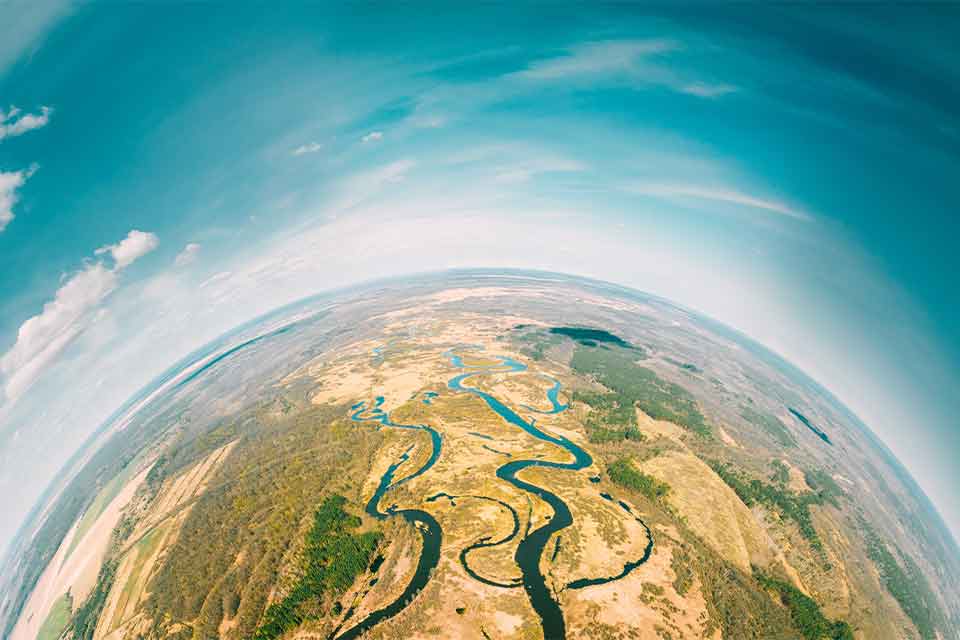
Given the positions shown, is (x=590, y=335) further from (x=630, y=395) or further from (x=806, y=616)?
(x=806, y=616)

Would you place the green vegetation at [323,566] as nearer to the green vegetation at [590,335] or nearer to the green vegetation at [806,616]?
the green vegetation at [806,616]

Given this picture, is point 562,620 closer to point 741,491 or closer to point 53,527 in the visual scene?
point 741,491

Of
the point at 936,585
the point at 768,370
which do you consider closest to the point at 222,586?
the point at 936,585

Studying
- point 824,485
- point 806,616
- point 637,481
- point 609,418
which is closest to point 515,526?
point 637,481

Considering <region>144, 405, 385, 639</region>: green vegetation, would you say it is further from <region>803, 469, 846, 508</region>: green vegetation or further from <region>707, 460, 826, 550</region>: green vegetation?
<region>803, 469, 846, 508</region>: green vegetation

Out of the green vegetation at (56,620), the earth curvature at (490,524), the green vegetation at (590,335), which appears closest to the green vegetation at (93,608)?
the earth curvature at (490,524)

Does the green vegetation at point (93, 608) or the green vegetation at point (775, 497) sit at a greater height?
the green vegetation at point (775, 497)

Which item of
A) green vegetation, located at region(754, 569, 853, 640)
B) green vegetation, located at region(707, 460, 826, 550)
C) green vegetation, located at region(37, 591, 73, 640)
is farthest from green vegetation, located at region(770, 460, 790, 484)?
green vegetation, located at region(37, 591, 73, 640)
